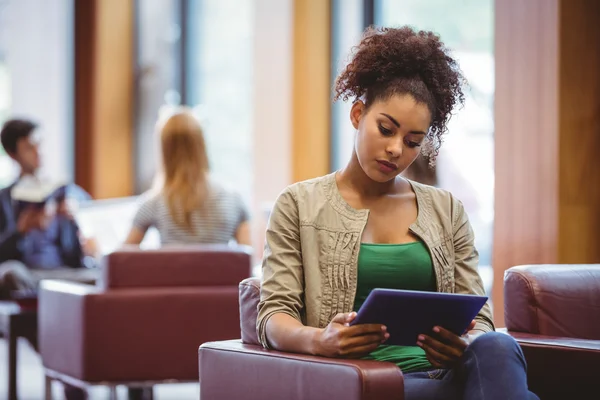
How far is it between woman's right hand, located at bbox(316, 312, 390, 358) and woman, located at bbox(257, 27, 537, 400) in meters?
0.10

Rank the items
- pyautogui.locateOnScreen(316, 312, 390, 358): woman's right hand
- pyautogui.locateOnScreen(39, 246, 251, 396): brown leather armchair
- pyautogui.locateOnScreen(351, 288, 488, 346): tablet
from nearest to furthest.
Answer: pyautogui.locateOnScreen(351, 288, 488, 346): tablet → pyautogui.locateOnScreen(316, 312, 390, 358): woman's right hand → pyautogui.locateOnScreen(39, 246, 251, 396): brown leather armchair

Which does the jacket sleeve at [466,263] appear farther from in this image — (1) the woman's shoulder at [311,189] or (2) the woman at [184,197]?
(2) the woman at [184,197]

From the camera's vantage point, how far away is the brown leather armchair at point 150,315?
403cm

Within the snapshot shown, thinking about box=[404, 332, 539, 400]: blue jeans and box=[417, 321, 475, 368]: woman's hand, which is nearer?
box=[404, 332, 539, 400]: blue jeans

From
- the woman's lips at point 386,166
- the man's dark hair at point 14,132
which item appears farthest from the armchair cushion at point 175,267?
the man's dark hair at point 14,132

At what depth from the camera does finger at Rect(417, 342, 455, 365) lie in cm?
221

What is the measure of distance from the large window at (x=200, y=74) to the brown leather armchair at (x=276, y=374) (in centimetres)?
553

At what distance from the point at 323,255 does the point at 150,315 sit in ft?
5.99

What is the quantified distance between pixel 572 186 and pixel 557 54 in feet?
1.96

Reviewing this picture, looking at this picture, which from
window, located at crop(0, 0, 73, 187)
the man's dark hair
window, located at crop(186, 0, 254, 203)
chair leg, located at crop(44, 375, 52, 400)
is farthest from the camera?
window, located at crop(186, 0, 254, 203)

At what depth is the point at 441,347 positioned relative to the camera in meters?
2.22

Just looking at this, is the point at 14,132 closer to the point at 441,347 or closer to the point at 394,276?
the point at 394,276

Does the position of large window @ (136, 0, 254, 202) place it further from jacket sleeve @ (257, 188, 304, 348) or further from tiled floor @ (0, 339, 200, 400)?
jacket sleeve @ (257, 188, 304, 348)

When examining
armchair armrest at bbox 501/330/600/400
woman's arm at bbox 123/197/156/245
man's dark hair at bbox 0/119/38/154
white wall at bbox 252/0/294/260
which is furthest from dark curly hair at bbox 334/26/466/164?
white wall at bbox 252/0/294/260
